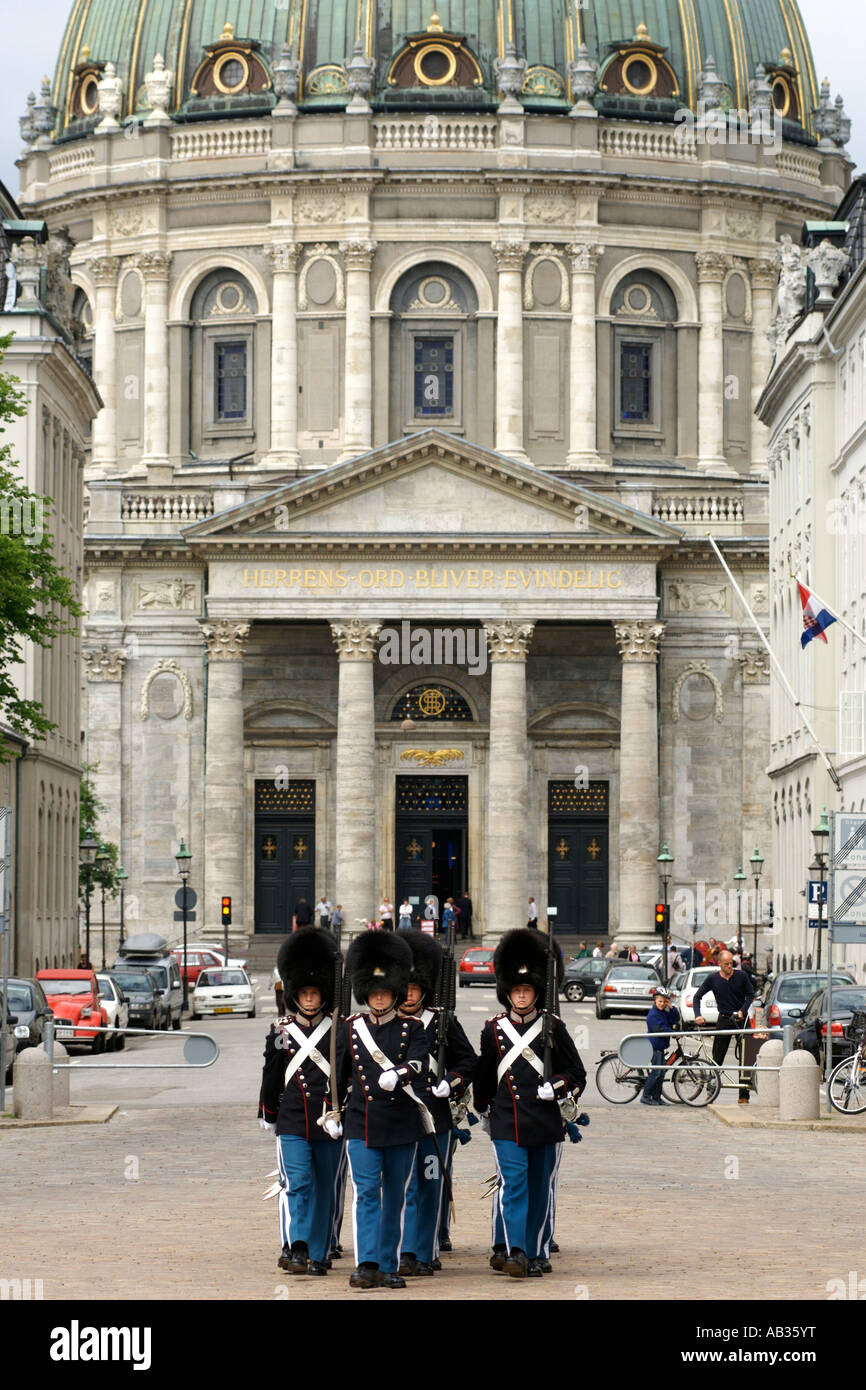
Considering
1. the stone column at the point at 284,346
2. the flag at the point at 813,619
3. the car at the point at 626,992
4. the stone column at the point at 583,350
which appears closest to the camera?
the flag at the point at 813,619

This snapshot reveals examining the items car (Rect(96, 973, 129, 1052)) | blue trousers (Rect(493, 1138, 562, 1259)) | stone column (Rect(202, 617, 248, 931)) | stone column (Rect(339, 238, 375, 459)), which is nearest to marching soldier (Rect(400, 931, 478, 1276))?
blue trousers (Rect(493, 1138, 562, 1259))

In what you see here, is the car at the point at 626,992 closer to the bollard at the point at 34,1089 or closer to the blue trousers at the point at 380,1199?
the bollard at the point at 34,1089

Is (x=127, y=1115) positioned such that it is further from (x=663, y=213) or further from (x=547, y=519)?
(x=663, y=213)

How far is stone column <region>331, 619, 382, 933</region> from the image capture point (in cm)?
8856

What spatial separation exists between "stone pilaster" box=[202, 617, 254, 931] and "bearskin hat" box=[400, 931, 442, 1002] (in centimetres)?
7049

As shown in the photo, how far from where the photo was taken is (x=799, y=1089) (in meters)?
31.0

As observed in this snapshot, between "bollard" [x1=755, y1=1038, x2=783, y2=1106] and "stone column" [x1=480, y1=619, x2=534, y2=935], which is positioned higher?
"stone column" [x1=480, y1=619, x2=534, y2=935]

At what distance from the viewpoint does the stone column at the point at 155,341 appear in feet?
332

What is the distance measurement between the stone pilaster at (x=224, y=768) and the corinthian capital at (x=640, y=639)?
11.5 metres

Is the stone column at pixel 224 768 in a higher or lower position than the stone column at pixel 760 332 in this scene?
lower

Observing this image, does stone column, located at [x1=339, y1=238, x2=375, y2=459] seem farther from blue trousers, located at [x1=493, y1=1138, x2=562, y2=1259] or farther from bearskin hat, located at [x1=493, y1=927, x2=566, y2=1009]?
blue trousers, located at [x1=493, y1=1138, x2=562, y2=1259]

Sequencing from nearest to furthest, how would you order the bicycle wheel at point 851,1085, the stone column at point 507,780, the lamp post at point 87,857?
the bicycle wheel at point 851,1085, the lamp post at point 87,857, the stone column at point 507,780

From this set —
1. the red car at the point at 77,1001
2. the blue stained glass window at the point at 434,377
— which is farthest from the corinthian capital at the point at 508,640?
the red car at the point at 77,1001
